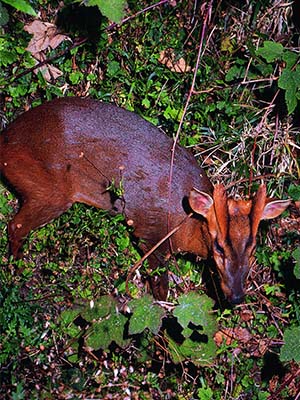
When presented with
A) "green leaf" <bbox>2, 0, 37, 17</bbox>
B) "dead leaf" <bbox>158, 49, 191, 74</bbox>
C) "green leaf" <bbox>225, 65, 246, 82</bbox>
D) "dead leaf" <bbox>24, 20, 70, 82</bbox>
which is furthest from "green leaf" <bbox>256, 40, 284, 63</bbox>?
Answer: "green leaf" <bbox>2, 0, 37, 17</bbox>

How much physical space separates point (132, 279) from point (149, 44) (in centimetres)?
185

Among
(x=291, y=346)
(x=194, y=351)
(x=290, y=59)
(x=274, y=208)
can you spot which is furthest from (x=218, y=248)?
(x=290, y=59)

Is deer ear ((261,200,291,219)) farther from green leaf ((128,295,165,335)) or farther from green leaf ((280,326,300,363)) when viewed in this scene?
green leaf ((128,295,165,335))

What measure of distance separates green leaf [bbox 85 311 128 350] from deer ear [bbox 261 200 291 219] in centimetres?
128

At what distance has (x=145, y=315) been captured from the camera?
15.7 feet

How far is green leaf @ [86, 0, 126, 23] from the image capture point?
4.97 m

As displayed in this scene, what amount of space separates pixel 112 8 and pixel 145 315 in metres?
1.81

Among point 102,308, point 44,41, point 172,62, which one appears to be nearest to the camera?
point 102,308

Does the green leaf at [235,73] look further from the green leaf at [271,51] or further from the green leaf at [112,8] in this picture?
the green leaf at [112,8]

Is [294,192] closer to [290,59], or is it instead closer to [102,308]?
[290,59]

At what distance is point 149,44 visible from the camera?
21.6 ft

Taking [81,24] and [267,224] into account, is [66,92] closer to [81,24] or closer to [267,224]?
[81,24]

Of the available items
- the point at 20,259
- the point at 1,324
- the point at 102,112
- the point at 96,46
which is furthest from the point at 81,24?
the point at 1,324

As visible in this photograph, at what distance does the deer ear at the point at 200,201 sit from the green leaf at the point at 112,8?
125cm
